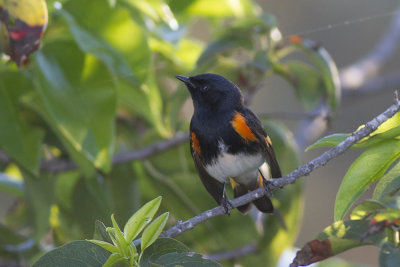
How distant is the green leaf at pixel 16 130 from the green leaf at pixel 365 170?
1363 millimetres

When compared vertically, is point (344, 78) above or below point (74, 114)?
below

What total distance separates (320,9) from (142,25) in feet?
16.0

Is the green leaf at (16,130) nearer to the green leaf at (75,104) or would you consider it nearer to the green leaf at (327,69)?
the green leaf at (75,104)

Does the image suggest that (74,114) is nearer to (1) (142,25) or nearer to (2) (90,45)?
(2) (90,45)

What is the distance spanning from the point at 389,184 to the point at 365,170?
0.10 meters

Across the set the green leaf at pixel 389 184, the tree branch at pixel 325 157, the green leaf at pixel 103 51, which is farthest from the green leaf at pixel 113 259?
the green leaf at pixel 103 51

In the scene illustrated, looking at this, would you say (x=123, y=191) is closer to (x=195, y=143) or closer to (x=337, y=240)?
(x=195, y=143)

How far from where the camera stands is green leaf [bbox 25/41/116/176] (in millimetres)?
2393

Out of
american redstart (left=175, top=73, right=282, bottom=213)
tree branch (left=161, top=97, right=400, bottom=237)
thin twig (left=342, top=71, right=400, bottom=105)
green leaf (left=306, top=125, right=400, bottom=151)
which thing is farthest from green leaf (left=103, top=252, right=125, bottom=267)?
thin twig (left=342, top=71, right=400, bottom=105)

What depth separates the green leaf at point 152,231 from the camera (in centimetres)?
154

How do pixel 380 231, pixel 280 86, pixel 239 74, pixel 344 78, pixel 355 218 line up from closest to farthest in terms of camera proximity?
pixel 380 231 → pixel 355 218 → pixel 239 74 → pixel 344 78 → pixel 280 86

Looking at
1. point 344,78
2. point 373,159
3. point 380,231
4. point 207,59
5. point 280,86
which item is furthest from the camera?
point 280,86

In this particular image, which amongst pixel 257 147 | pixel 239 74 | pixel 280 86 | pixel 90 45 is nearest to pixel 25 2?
pixel 90 45

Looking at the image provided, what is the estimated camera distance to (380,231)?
146cm
